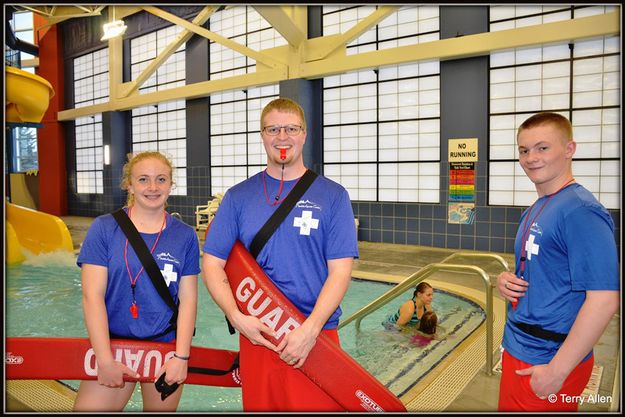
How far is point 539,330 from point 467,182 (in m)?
6.86

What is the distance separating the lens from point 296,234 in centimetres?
155

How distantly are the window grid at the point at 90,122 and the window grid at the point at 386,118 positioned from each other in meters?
9.16

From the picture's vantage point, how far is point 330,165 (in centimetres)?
954

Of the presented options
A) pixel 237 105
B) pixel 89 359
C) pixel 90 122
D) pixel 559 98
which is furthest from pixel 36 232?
pixel 559 98

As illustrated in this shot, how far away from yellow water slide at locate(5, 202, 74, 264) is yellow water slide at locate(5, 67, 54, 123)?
5.64 ft

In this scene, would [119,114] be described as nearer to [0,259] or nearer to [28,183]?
[28,183]

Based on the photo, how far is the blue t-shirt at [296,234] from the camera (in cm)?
155

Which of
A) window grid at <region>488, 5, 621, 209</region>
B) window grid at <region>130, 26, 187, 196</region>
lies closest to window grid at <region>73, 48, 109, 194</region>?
window grid at <region>130, 26, 187, 196</region>

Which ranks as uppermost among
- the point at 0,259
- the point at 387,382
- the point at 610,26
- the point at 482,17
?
the point at 482,17

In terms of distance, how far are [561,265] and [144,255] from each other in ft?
5.02

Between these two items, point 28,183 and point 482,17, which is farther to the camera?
point 28,183

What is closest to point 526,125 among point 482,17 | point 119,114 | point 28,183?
point 482,17

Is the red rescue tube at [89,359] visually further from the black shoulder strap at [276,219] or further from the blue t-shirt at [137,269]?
the black shoulder strap at [276,219]

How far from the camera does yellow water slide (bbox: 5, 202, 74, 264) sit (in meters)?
7.34
